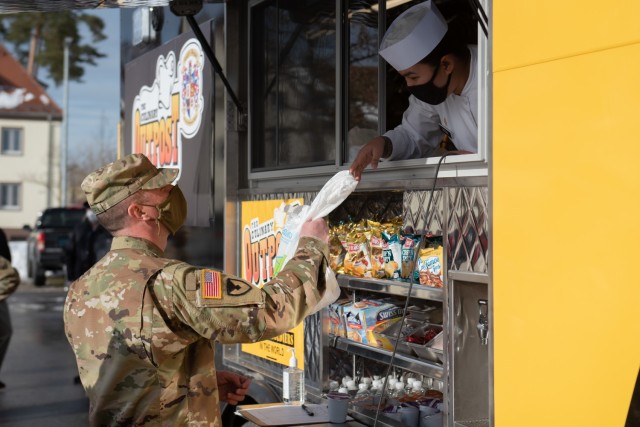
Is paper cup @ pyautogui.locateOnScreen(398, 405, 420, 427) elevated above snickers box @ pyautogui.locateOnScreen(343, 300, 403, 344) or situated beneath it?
situated beneath

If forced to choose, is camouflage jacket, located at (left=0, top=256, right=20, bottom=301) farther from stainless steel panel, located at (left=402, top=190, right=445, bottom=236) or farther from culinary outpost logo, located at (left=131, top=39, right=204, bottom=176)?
stainless steel panel, located at (left=402, top=190, right=445, bottom=236)

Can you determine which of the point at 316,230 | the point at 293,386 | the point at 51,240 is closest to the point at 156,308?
the point at 316,230

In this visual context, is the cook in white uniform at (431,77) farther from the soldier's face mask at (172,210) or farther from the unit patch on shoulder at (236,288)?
the unit patch on shoulder at (236,288)

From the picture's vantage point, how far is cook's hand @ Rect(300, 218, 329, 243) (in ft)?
9.55

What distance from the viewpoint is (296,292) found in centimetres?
272

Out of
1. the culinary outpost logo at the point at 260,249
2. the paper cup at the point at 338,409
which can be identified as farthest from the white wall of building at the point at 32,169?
the paper cup at the point at 338,409

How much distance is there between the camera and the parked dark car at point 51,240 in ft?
69.1

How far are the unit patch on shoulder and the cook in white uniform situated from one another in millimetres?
1253
